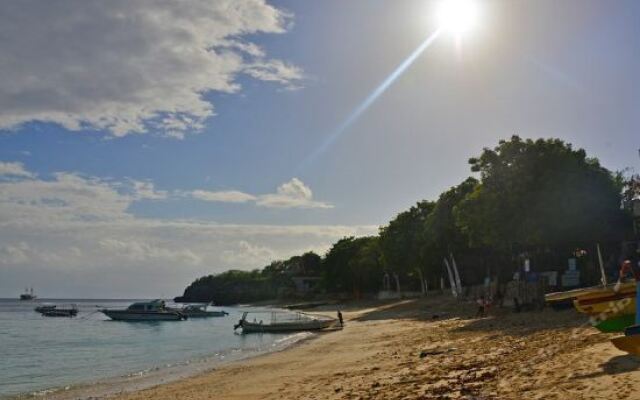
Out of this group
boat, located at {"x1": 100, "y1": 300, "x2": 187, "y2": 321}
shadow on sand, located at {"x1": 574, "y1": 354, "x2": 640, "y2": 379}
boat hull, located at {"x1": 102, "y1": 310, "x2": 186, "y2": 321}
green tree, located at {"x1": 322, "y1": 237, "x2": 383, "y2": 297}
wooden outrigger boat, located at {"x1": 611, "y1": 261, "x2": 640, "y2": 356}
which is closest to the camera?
shadow on sand, located at {"x1": 574, "y1": 354, "x2": 640, "y2": 379}

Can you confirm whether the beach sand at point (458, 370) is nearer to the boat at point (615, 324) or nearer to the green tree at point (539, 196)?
the boat at point (615, 324)

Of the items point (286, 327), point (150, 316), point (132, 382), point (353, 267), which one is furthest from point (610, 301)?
point (353, 267)

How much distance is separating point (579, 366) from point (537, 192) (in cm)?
2669

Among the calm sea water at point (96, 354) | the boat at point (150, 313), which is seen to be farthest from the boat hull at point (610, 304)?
the boat at point (150, 313)

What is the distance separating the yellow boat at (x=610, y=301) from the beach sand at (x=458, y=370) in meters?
0.75

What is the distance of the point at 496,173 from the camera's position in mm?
38594

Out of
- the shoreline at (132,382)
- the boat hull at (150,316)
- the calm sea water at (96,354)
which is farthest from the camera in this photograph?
the boat hull at (150,316)

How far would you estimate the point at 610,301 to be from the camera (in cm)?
1498

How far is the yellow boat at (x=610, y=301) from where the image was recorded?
47.4 feet

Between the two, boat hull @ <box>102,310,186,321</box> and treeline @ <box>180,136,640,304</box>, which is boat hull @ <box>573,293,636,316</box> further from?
boat hull @ <box>102,310,186,321</box>

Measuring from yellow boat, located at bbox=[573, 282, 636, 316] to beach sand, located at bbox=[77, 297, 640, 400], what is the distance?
0.75m

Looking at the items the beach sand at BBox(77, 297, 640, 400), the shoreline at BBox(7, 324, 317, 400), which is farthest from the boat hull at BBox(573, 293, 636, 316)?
the shoreline at BBox(7, 324, 317, 400)

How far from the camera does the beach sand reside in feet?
35.6

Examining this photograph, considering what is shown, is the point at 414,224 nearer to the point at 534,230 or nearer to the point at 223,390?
the point at 534,230
